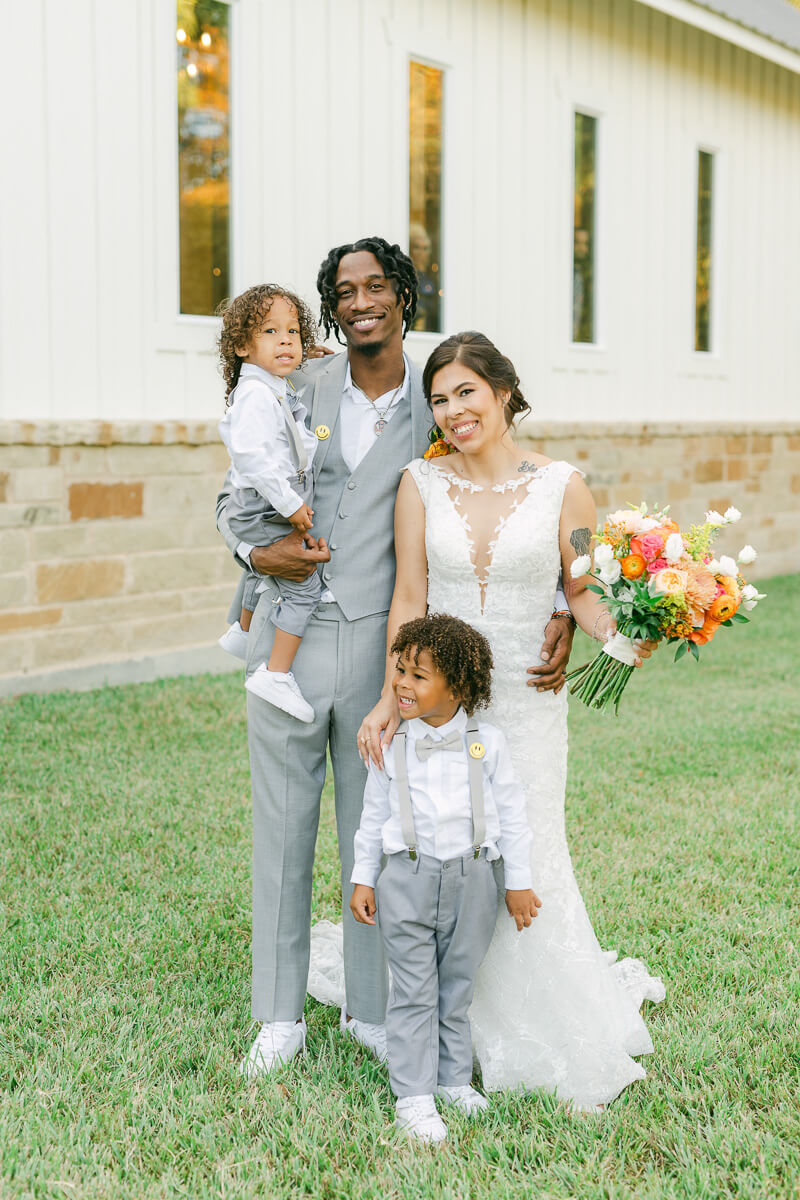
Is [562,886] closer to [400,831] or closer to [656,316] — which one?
[400,831]

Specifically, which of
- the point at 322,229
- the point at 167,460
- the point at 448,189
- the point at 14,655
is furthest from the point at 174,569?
the point at 448,189

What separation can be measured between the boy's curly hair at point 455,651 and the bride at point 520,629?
15 centimetres

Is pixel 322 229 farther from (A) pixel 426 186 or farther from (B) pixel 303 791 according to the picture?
(B) pixel 303 791

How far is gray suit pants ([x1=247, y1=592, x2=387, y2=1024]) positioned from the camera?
3.05 meters

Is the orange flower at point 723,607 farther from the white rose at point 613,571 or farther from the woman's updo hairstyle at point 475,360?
the woman's updo hairstyle at point 475,360

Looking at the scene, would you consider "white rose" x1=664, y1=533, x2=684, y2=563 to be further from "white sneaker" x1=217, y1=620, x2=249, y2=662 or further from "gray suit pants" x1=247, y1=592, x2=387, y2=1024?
"white sneaker" x1=217, y1=620, x2=249, y2=662

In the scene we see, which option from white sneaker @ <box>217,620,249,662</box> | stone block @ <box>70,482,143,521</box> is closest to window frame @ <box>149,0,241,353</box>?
stone block @ <box>70,482,143,521</box>

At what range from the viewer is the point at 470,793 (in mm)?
2820

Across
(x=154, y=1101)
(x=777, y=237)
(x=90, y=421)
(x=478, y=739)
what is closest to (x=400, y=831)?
(x=478, y=739)

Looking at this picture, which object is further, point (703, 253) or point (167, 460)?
point (703, 253)

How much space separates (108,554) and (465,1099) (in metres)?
4.82

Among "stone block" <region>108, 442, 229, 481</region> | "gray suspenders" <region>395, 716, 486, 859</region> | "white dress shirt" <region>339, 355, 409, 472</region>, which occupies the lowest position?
"gray suspenders" <region>395, 716, 486, 859</region>

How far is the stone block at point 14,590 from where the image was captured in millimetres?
6570

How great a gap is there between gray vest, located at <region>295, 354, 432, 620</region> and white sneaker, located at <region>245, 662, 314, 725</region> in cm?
23
